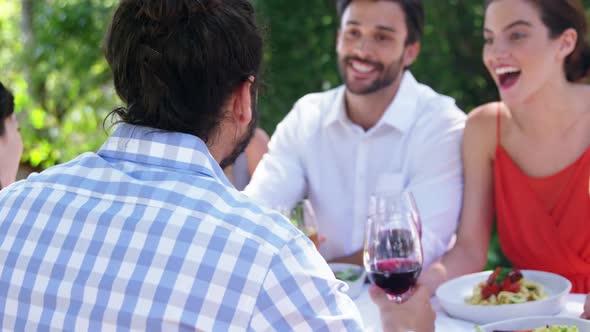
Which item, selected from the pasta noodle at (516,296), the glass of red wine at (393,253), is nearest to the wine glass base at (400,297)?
the glass of red wine at (393,253)

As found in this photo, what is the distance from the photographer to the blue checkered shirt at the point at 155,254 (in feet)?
3.75

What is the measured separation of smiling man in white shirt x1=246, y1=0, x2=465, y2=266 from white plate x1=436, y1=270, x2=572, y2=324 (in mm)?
796

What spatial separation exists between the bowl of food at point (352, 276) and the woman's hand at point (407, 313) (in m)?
0.36

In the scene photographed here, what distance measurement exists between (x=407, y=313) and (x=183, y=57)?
2.66 feet

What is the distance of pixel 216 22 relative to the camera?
1.28 m

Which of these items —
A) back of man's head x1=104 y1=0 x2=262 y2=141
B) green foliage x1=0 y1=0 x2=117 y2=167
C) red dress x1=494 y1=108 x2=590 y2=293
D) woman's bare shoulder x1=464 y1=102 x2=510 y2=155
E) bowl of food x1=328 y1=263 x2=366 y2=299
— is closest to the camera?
back of man's head x1=104 y1=0 x2=262 y2=141

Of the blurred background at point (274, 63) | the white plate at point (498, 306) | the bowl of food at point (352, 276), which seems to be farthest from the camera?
the blurred background at point (274, 63)

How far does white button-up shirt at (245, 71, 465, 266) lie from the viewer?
288 cm

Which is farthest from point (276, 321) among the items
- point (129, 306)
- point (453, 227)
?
point (453, 227)

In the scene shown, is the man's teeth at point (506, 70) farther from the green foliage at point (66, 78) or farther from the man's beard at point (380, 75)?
the green foliage at point (66, 78)

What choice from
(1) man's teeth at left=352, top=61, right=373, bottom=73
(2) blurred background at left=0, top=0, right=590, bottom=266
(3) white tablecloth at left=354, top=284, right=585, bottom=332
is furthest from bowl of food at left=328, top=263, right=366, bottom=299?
(2) blurred background at left=0, top=0, right=590, bottom=266

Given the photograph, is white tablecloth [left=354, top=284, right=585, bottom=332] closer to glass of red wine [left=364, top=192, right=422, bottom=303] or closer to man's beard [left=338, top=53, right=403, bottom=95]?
glass of red wine [left=364, top=192, right=422, bottom=303]

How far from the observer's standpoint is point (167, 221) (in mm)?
1198

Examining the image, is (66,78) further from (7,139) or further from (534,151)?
→ (534,151)
